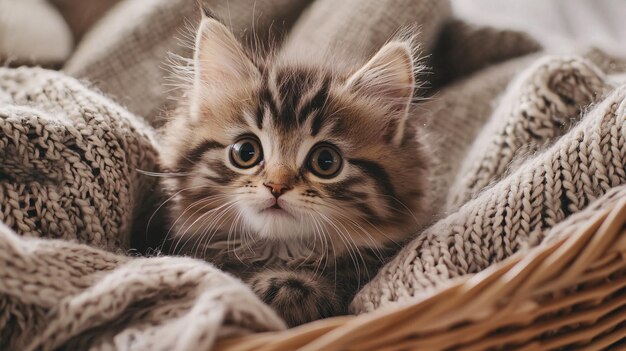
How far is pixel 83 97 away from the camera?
3.95ft

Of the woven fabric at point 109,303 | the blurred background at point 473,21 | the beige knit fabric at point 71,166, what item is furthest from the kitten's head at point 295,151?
the blurred background at point 473,21

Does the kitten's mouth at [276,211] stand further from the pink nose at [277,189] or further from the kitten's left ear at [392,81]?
the kitten's left ear at [392,81]

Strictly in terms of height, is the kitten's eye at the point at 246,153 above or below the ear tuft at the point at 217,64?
below

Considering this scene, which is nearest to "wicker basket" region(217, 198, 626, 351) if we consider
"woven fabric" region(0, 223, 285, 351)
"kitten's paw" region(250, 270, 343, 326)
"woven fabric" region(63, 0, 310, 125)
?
"woven fabric" region(0, 223, 285, 351)

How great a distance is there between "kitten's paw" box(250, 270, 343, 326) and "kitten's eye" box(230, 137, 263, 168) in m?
0.20

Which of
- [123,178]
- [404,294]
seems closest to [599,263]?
[404,294]

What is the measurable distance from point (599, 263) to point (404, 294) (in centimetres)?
28

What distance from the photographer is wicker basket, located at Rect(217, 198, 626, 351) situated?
0.72 m

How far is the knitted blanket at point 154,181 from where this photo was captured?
0.81 m

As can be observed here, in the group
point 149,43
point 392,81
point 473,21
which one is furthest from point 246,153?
point 473,21

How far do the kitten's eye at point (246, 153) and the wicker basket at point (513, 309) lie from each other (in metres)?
0.43

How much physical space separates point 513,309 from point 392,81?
580 millimetres

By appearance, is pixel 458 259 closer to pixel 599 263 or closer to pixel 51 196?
pixel 599 263

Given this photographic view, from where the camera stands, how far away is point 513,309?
763 millimetres
